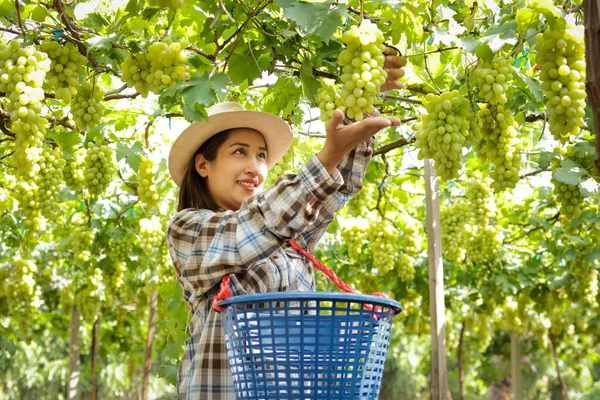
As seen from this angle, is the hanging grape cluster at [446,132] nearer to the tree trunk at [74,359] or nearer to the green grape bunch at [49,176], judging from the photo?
the green grape bunch at [49,176]

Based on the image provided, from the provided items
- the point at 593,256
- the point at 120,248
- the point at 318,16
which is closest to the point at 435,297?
the point at 318,16

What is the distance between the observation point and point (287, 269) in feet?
8.50

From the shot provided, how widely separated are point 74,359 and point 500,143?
847cm

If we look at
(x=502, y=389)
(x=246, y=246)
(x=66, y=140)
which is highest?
(x=502, y=389)

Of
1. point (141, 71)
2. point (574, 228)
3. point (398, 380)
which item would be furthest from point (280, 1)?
point (398, 380)

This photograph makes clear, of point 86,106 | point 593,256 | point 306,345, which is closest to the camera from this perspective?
point 306,345

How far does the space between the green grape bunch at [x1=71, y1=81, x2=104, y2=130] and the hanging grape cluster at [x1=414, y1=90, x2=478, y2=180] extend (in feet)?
4.32

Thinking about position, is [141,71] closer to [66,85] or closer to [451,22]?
[66,85]

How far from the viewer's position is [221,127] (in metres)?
2.95

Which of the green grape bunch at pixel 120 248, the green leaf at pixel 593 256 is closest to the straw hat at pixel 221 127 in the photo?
the green grape bunch at pixel 120 248

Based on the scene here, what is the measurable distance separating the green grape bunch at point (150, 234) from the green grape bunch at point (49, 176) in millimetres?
1715

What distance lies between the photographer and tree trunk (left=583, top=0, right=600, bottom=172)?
1636 millimetres

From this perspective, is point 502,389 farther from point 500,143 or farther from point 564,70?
point 564,70

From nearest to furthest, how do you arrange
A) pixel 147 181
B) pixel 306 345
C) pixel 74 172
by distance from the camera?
pixel 306 345 → pixel 74 172 → pixel 147 181
